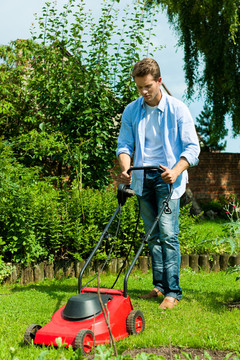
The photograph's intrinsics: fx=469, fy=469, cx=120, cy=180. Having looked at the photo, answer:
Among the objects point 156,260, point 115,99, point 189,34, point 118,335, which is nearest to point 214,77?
point 189,34

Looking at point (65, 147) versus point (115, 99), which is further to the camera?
point (115, 99)

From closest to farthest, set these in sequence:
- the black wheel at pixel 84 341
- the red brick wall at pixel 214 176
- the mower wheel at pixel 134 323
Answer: the black wheel at pixel 84 341 < the mower wheel at pixel 134 323 < the red brick wall at pixel 214 176

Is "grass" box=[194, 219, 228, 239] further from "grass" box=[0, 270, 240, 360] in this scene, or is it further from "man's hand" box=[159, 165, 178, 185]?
"man's hand" box=[159, 165, 178, 185]

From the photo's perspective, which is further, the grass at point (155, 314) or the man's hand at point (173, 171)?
the man's hand at point (173, 171)

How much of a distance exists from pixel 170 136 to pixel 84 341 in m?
1.83

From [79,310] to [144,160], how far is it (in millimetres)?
1500

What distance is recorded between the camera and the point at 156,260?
13.4 feet

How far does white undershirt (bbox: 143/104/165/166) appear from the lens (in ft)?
12.6

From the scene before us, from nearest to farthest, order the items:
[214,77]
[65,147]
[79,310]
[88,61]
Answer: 1. [79,310]
2. [65,147]
3. [88,61]
4. [214,77]

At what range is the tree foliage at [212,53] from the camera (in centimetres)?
1216

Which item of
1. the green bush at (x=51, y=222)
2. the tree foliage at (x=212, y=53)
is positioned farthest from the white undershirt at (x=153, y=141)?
the tree foliage at (x=212, y=53)

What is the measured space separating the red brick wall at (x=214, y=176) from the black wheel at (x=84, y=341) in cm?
1124

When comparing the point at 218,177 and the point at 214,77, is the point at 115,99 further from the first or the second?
the point at 218,177

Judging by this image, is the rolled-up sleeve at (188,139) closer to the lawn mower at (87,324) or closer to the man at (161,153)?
the man at (161,153)
